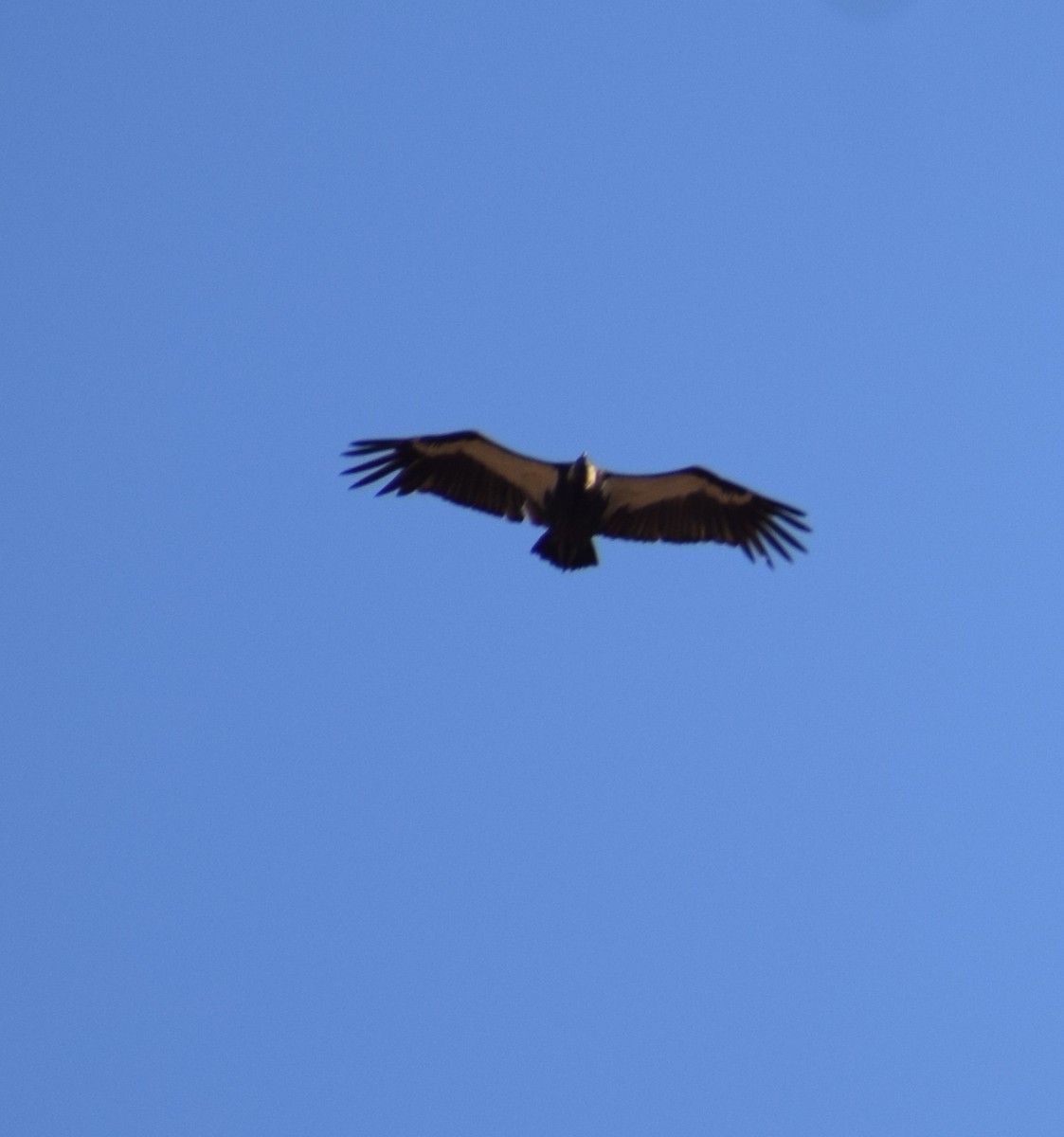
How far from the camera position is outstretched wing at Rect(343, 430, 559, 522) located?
19375 mm

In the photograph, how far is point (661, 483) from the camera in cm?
2003

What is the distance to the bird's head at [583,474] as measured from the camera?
18.9 m

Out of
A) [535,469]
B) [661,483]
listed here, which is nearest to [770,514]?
[661,483]

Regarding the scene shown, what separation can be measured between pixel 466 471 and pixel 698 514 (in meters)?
2.60

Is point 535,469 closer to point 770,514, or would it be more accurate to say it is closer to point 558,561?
point 558,561

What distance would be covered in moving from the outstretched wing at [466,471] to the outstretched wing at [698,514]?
0.91 m

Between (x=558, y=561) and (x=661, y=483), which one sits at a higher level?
(x=661, y=483)

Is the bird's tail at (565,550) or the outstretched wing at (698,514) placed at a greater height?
the outstretched wing at (698,514)

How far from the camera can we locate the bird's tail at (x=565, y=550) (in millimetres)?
18703

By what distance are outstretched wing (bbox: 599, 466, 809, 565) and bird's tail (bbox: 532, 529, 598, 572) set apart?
46.3 inches

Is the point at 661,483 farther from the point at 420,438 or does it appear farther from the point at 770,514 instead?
the point at 420,438

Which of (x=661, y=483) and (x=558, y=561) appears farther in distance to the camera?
(x=661, y=483)

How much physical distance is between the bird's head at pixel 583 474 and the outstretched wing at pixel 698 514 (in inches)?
37.9

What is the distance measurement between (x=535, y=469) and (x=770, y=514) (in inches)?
103
